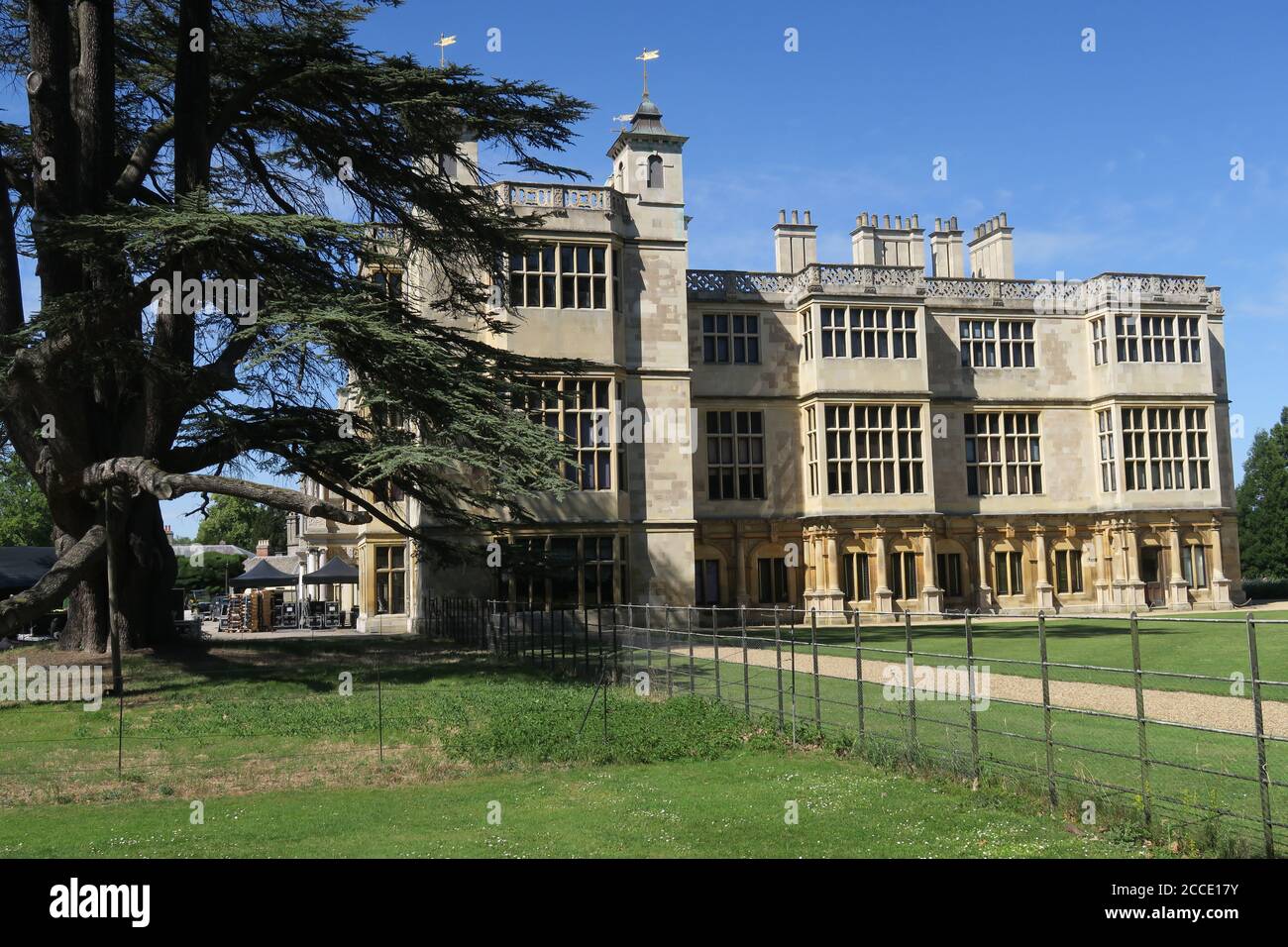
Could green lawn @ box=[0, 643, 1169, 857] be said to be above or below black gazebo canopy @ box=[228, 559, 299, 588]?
below

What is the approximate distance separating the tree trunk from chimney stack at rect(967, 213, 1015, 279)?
30.1 m

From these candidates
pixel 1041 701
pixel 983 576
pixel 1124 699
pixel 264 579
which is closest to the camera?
pixel 1041 701

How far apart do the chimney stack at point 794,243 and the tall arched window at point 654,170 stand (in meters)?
7.23

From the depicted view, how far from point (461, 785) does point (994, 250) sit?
36.0 metres

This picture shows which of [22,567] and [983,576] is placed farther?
[983,576]

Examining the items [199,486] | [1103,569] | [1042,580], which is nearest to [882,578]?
[1042,580]

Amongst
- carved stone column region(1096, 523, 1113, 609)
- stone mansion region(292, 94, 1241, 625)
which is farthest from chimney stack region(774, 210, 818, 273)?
carved stone column region(1096, 523, 1113, 609)

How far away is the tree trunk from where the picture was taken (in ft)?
63.3

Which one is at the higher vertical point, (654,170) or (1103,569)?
(654,170)

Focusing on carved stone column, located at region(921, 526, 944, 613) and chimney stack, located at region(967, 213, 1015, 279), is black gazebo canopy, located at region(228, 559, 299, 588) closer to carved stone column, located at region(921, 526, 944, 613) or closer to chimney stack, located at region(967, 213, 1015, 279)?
carved stone column, located at region(921, 526, 944, 613)

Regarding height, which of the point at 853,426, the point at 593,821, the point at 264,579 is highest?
the point at 853,426

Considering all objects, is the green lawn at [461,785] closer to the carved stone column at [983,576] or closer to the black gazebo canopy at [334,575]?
the black gazebo canopy at [334,575]

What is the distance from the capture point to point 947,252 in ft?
133

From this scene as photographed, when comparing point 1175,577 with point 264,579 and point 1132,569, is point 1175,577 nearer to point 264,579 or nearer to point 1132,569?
point 1132,569
